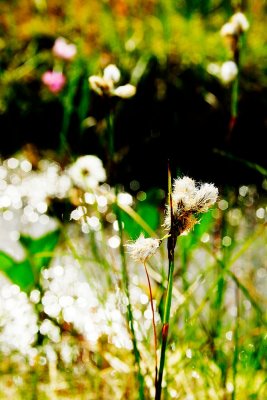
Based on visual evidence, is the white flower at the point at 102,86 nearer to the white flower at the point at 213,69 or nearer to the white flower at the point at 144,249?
the white flower at the point at 144,249

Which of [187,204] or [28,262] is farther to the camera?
[28,262]

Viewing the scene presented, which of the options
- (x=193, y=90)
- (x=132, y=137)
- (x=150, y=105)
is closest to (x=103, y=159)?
(x=132, y=137)

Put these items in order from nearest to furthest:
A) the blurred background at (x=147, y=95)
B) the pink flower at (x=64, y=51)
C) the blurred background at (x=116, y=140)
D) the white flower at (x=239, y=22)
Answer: the white flower at (x=239, y=22)
the blurred background at (x=116, y=140)
the blurred background at (x=147, y=95)
the pink flower at (x=64, y=51)

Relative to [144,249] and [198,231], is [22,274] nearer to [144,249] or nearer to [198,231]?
[198,231]

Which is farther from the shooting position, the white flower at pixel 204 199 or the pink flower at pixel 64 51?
the pink flower at pixel 64 51

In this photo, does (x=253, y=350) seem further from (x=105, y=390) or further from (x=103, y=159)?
(x=103, y=159)

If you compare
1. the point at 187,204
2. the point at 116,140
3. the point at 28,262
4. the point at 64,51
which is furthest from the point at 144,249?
the point at 64,51

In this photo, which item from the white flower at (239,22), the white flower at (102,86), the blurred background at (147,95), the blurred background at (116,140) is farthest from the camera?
the blurred background at (147,95)

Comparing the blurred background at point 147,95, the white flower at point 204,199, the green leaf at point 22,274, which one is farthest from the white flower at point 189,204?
the blurred background at point 147,95
